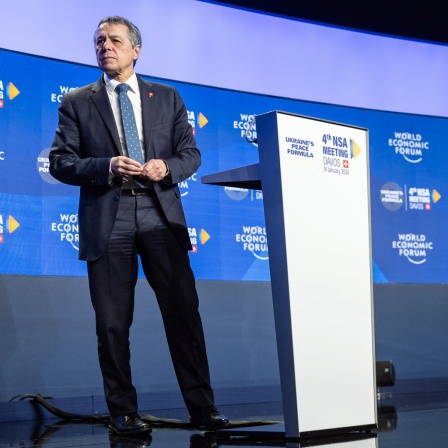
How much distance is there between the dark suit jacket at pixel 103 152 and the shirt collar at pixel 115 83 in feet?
0.07

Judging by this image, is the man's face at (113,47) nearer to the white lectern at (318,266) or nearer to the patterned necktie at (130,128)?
the patterned necktie at (130,128)

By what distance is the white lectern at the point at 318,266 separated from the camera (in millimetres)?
2625

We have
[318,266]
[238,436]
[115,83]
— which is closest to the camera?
[318,266]

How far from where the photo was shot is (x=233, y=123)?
4.98 meters

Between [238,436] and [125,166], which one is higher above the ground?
[125,166]

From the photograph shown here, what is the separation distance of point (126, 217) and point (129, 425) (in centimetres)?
74

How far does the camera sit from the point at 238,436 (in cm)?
286

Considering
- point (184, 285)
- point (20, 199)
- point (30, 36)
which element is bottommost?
point (184, 285)

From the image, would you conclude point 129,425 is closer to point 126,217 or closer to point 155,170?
point 126,217

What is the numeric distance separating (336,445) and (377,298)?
290 centimetres

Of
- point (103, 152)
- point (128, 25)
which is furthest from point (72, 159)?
point (128, 25)

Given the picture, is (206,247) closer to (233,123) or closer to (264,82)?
(233,123)

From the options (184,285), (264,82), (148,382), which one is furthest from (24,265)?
(264,82)

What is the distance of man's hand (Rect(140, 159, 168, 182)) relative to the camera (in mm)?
2955
